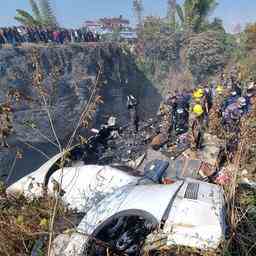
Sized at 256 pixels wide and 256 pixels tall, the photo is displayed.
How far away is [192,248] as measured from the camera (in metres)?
2.89

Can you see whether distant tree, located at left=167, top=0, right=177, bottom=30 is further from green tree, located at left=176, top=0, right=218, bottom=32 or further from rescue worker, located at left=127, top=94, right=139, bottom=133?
rescue worker, located at left=127, top=94, right=139, bottom=133

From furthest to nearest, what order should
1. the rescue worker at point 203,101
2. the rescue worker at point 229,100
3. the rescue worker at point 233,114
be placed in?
the rescue worker at point 229,100, the rescue worker at point 203,101, the rescue worker at point 233,114

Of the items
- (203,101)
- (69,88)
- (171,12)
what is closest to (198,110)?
(203,101)

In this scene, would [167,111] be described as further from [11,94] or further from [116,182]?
[11,94]

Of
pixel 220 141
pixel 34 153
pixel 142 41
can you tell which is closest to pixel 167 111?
pixel 220 141

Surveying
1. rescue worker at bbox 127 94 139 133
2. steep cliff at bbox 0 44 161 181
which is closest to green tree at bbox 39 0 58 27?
steep cliff at bbox 0 44 161 181

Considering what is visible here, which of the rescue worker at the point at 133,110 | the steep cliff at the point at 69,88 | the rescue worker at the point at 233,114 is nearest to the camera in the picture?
the rescue worker at the point at 233,114

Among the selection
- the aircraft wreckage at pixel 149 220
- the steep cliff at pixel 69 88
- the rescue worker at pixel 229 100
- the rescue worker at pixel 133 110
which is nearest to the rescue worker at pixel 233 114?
the rescue worker at pixel 229 100

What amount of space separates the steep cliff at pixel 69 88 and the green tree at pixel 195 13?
6.60 m

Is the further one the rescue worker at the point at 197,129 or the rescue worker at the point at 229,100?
the rescue worker at the point at 229,100

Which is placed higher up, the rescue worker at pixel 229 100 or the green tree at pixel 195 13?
the green tree at pixel 195 13

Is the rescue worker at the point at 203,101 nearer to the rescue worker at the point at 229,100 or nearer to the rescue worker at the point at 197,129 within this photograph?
the rescue worker at the point at 197,129

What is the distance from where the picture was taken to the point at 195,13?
93.0ft

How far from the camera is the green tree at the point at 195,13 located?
87.6ft
